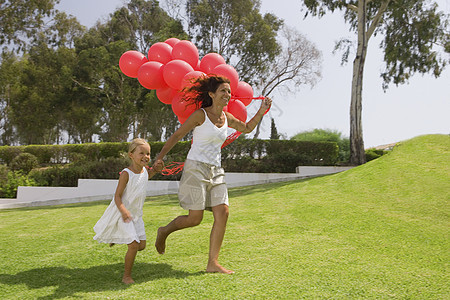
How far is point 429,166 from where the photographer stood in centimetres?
1034

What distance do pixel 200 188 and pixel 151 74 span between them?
79.1 inches

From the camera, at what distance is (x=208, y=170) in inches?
156

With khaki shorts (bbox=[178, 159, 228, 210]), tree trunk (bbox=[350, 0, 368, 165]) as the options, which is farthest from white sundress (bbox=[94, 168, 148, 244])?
tree trunk (bbox=[350, 0, 368, 165])

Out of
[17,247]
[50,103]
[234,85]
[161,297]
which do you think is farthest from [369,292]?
[50,103]

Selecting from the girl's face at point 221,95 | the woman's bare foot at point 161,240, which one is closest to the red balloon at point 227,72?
the girl's face at point 221,95

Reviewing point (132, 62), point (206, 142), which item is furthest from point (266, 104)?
point (132, 62)

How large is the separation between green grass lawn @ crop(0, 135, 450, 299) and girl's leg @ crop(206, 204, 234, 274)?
0.43 ft

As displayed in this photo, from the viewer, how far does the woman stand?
390cm

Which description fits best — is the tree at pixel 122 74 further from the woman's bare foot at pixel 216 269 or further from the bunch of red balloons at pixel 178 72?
the woman's bare foot at pixel 216 269

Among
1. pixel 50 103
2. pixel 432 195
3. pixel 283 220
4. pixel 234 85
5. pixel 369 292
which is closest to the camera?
pixel 369 292

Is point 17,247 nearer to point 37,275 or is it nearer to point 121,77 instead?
point 37,275

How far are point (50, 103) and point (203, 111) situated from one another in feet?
93.1

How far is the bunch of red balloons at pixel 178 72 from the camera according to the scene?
4871mm

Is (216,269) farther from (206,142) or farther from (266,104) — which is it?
(266,104)
